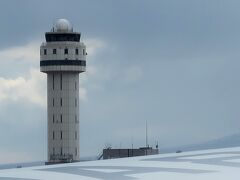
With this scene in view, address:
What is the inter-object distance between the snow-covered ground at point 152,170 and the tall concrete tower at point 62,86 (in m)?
129

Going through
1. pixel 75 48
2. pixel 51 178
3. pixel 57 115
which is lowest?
pixel 51 178

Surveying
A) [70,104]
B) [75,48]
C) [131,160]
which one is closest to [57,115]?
[70,104]

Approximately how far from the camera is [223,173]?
27.4 metres

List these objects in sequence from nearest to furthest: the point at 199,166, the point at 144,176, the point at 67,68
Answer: the point at 144,176 → the point at 199,166 → the point at 67,68

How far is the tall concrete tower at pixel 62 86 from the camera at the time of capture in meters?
163

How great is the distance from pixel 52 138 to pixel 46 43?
1844 centimetres

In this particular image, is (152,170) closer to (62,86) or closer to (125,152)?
(125,152)

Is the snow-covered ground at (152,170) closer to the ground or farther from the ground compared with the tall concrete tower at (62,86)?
closer to the ground

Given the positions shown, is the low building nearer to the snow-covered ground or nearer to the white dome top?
the white dome top

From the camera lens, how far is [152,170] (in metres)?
29.0

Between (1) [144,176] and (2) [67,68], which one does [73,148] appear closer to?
(2) [67,68]

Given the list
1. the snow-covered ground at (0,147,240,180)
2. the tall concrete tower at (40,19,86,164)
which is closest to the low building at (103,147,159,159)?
the tall concrete tower at (40,19,86,164)

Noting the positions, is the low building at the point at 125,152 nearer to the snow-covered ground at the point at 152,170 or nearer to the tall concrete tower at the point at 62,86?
the tall concrete tower at the point at 62,86

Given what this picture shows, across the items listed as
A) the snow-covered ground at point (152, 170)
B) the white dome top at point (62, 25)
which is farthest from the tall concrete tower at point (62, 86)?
the snow-covered ground at point (152, 170)
